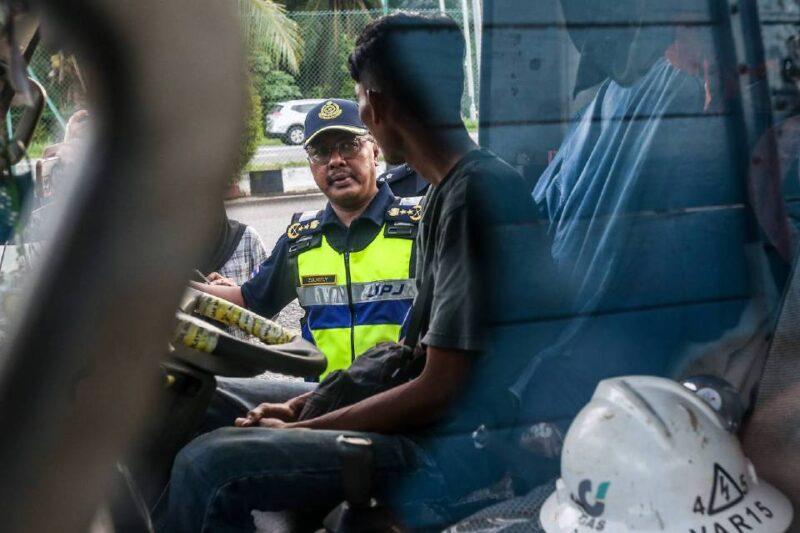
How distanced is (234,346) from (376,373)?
35 centimetres

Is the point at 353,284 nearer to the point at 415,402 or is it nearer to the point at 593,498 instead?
the point at 415,402

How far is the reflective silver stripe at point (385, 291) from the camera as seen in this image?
2469 mm

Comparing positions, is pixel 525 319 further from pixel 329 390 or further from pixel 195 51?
pixel 195 51

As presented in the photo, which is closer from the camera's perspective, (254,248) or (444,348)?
(444,348)

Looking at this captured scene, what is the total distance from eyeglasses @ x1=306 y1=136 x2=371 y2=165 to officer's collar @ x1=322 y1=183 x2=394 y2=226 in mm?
143

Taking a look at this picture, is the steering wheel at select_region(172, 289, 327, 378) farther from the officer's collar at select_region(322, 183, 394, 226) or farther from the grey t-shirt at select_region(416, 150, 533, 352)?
the officer's collar at select_region(322, 183, 394, 226)

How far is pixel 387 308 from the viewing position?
96.6 inches

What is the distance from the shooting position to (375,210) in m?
2.79

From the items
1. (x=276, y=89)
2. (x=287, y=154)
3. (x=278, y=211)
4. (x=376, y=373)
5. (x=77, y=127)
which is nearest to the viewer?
(x=77, y=127)

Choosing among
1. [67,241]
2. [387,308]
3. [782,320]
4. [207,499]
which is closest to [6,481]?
[67,241]

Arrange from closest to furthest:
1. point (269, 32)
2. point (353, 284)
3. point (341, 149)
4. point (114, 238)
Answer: point (114, 238)
point (269, 32)
point (353, 284)
point (341, 149)

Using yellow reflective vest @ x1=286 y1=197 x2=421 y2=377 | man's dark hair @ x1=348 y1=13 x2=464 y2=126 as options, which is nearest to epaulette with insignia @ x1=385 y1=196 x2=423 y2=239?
yellow reflective vest @ x1=286 y1=197 x2=421 y2=377

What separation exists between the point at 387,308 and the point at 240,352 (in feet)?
2.60

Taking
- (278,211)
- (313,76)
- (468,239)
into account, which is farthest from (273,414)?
(278,211)
